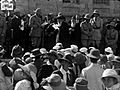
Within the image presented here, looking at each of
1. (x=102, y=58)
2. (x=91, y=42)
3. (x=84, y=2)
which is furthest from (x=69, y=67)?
(x=84, y=2)

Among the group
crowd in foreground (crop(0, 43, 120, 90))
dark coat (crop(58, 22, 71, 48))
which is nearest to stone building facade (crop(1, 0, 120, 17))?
dark coat (crop(58, 22, 71, 48))

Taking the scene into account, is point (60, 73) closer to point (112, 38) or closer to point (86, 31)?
point (86, 31)

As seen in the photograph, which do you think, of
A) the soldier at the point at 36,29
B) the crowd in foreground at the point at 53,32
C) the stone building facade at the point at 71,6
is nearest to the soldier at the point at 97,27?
the crowd in foreground at the point at 53,32

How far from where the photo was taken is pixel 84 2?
26594mm

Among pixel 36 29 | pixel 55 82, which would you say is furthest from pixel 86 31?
pixel 55 82

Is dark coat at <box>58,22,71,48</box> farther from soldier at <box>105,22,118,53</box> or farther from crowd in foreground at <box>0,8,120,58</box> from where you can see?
soldier at <box>105,22,118,53</box>

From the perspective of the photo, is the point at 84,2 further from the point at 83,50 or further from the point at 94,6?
the point at 83,50

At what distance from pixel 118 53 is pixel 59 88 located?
11.5m

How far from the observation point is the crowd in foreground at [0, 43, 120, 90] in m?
6.85

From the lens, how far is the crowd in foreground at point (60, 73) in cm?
685

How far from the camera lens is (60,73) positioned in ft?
26.2

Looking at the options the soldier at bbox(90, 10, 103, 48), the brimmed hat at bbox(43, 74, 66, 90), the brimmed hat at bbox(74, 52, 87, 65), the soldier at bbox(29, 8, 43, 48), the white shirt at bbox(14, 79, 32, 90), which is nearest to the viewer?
the white shirt at bbox(14, 79, 32, 90)

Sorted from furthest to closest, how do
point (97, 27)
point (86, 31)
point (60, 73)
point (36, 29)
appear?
point (97, 27) → point (86, 31) → point (36, 29) → point (60, 73)

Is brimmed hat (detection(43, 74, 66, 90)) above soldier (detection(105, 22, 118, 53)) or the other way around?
above
